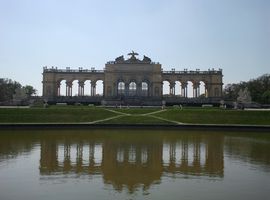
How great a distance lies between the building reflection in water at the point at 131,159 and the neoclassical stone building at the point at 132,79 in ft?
194

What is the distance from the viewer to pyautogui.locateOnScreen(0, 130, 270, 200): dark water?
1439 cm

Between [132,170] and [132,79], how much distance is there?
233ft

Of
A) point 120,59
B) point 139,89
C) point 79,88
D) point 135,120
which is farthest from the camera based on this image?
point 79,88

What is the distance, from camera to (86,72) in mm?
90562

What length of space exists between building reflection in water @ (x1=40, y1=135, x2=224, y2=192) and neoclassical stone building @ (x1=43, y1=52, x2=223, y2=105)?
59135mm

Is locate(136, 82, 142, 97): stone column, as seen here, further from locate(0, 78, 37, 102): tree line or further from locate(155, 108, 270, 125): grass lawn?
locate(155, 108, 270, 125): grass lawn

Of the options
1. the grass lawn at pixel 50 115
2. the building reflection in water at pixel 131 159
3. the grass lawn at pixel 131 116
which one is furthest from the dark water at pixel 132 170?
the grass lawn at pixel 50 115

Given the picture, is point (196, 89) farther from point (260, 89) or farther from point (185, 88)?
point (260, 89)

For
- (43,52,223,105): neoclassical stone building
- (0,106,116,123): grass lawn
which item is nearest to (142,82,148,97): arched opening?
(43,52,223,105): neoclassical stone building

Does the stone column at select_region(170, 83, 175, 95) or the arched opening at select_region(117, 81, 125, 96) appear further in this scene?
the stone column at select_region(170, 83, 175, 95)

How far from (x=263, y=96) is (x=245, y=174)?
7579 cm

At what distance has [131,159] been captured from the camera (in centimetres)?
2181

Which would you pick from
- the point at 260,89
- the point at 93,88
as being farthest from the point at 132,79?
the point at 260,89

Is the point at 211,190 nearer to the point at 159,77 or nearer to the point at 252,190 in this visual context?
the point at 252,190
